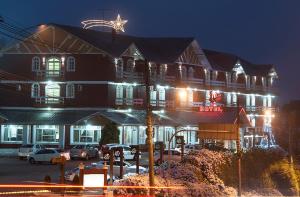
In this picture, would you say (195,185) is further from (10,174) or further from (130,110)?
(130,110)

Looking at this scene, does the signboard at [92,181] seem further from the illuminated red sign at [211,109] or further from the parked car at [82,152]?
the illuminated red sign at [211,109]

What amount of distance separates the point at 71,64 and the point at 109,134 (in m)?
10.3

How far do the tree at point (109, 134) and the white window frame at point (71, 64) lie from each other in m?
8.57

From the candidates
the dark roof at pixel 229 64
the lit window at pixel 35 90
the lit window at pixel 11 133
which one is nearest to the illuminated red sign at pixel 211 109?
the lit window at pixel 35 90

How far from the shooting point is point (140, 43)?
75125 millimetres

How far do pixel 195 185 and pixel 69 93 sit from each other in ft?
127

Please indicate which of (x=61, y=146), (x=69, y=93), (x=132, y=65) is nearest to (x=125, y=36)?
(x=132, y=65)

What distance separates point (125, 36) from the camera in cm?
7556

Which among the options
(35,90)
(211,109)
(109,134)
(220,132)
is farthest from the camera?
(35,90)

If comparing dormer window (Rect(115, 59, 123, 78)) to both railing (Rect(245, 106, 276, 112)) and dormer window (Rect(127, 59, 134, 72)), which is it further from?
railing (Rect(245, 106, 276, 112))

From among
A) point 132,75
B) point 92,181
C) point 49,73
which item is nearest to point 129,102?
point 132,75

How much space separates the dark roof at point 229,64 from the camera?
8543 centimetres

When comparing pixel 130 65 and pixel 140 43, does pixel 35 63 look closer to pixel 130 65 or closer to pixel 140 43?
pixel 130 65

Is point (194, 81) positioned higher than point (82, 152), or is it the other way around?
point (194, 81)
